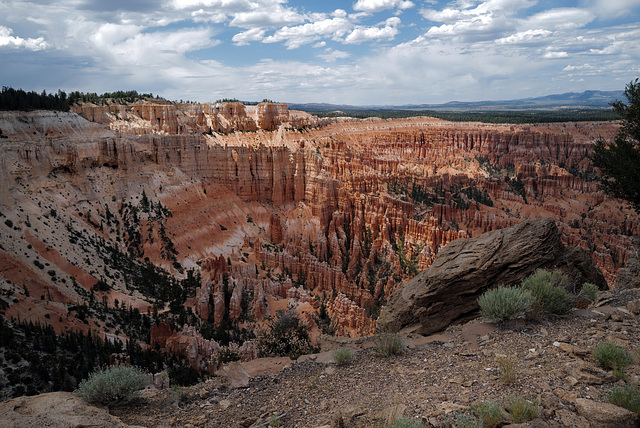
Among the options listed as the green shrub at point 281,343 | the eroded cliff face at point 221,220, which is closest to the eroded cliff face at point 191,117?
the eroded cliff face at point 221,220

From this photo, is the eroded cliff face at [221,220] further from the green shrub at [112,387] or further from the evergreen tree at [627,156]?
the evergreen tree at [627,156]

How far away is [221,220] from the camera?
141ft

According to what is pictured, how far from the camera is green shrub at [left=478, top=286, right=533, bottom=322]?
884cm

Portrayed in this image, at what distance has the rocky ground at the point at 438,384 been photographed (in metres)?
5.75

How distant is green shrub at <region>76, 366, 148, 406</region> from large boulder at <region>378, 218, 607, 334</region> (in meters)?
6.65

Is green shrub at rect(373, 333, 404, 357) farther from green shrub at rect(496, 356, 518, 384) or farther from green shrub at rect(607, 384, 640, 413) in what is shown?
green shrub at rect(607, 384, 640, 413)

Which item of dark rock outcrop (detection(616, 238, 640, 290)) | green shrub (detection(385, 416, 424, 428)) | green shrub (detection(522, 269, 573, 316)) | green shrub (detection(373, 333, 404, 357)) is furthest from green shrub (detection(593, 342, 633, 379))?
dark rock outcrop (detection(616, 238, 640, 290))

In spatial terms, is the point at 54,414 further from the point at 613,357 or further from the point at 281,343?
the point at 613,357

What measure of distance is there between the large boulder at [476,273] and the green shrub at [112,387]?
6.65 metres

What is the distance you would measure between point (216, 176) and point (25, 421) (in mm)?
42439

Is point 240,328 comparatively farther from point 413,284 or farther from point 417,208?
point 417,208

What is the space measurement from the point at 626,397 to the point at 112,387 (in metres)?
8.33

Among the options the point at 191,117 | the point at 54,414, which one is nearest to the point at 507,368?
the point at 54,414

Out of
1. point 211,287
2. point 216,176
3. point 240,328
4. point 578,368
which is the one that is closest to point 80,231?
point 211,287
